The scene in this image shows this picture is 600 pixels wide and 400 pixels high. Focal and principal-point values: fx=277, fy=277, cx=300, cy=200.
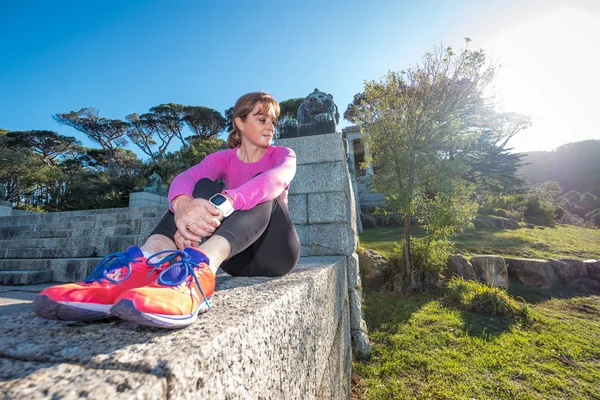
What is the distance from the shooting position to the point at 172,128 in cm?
3145

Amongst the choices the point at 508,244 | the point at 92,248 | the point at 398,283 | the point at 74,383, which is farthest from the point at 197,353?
the point at 508,244

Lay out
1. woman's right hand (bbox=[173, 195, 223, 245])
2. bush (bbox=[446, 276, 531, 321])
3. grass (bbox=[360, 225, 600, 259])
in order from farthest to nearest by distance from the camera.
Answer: grass (bbox=[360, 225, 600, 259]) < bush (bbox=[446, 276, 531, 321]) < woman's right hand (bbox=[173, 195, 223, 245])

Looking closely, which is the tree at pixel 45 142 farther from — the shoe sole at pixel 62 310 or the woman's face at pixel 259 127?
the shoe sole at pixel 62 310

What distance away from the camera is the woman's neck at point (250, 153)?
1897 millimetres

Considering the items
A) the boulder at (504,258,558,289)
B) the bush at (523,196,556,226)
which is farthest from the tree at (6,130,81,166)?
the bush at (523,196,556,226)

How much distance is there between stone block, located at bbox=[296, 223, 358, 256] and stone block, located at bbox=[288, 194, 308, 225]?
0.12m

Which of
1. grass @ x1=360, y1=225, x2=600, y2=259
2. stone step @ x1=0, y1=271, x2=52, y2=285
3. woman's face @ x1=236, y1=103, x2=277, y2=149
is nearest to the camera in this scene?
woman's face @ x1=236, y1=103, x2=277, y2=149

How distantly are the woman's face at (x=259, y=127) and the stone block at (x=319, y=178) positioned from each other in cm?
136

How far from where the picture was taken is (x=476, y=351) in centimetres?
352

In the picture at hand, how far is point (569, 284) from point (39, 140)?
37.8 m

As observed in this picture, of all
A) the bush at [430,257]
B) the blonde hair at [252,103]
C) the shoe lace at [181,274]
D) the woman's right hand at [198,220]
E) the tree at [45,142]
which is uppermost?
the tree at [45,142]

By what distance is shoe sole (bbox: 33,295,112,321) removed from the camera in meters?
0.71

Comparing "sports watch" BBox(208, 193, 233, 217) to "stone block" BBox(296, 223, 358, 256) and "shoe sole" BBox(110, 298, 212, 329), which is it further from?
"stone block" BBox(296, 223, 358, 256)

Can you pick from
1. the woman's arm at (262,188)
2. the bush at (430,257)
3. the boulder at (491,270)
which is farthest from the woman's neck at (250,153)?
the boulder at (491,270)
